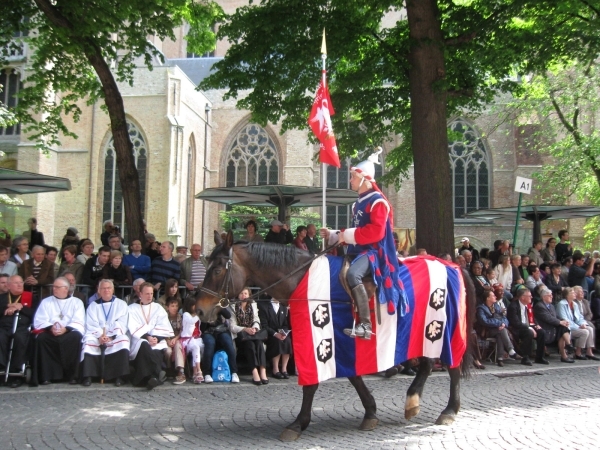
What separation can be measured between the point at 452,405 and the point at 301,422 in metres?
1.96

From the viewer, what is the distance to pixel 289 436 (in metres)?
6.39

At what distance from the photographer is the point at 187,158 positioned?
113 feet

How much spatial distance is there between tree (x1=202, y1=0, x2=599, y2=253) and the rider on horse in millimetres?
5893

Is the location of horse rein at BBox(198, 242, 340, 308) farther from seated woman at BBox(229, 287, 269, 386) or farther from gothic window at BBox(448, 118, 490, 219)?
gothic window at BBox(448, 118, 490, 219)

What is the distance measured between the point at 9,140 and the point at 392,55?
25222 millimetres

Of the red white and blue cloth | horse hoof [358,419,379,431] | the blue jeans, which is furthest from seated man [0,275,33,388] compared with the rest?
horse hoof [358,419,379,431]

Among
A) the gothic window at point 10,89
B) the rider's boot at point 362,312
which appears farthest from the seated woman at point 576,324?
the gothic window at point 10,89

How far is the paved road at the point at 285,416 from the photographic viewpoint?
639 cm

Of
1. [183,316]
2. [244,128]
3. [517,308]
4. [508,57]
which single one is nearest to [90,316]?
[183,316]

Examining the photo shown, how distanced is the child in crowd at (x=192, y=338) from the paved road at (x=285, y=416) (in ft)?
1.46

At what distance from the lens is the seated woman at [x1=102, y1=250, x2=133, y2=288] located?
37.0 ft

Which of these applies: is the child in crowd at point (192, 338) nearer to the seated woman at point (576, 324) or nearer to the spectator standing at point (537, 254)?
the seated woman at point (576, 324)

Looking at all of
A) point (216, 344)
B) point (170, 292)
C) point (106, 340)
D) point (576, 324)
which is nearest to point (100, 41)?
point (170, 292)

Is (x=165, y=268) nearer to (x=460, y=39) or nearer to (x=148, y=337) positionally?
(x=148, y=337)
